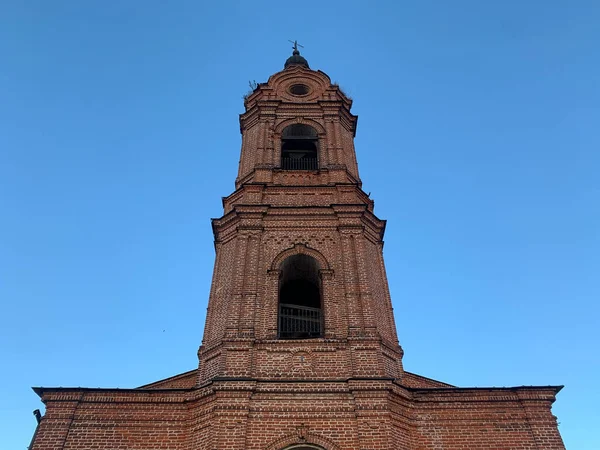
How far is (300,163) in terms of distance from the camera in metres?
17.3

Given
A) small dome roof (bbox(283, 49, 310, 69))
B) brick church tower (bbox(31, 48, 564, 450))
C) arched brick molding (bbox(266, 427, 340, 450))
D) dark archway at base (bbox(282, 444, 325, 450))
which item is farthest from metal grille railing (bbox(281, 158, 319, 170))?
dark archway at base (bbox(282, 444, 325, 450))

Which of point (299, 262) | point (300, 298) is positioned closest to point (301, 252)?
point (299, 262)

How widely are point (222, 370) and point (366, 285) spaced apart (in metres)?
3.83

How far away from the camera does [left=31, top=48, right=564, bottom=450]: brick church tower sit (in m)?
10.5

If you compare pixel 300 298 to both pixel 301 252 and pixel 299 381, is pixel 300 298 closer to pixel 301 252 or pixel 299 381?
pixel 301 252

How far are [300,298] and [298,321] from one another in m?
1.80

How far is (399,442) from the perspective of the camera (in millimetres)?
10430

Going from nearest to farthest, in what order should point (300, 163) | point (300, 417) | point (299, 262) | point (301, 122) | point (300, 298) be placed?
point (300, 417) → point (299, 262) → point (300, 298) → point (300, 163) → point (301, 122)

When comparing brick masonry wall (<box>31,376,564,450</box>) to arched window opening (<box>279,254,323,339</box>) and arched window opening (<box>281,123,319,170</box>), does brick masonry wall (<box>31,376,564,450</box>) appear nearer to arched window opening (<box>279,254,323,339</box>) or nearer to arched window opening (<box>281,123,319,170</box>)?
arched window opening (<box>279,254,323,339</box>)

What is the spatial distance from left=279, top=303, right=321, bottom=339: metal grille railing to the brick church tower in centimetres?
2

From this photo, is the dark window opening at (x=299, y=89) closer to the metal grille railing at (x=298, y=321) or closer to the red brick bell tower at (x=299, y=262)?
the red brick bell tower at (x=299, y=262)

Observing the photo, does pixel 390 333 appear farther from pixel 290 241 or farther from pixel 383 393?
pixel 290 241

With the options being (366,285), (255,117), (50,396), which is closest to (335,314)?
(366,285)

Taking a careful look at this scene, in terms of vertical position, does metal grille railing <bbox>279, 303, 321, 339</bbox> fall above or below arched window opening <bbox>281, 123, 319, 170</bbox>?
below
